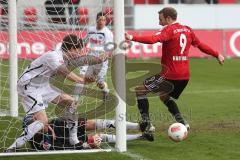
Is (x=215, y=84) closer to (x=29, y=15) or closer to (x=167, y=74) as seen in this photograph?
(x=29, y=15)

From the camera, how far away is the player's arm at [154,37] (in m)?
10.2

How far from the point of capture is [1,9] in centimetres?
1463

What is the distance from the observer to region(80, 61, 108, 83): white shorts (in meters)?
11.5

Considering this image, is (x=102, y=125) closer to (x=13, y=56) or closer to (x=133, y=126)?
(x=133, y=126)

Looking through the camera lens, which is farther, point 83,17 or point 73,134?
point 83,17

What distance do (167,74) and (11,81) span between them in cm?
382

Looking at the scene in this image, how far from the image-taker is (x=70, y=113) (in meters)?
10.7

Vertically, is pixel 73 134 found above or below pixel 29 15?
below

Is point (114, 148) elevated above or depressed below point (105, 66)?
below

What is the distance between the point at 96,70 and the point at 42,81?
2.17 metres

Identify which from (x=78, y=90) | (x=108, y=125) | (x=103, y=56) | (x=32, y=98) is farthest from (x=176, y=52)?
(x=32, y=98)

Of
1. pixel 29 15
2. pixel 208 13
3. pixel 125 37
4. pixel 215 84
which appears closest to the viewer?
pixel 125 37

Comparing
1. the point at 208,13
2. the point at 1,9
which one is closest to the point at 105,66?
the point at 1,9

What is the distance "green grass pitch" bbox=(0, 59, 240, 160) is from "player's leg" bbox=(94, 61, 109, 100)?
0.89 m
